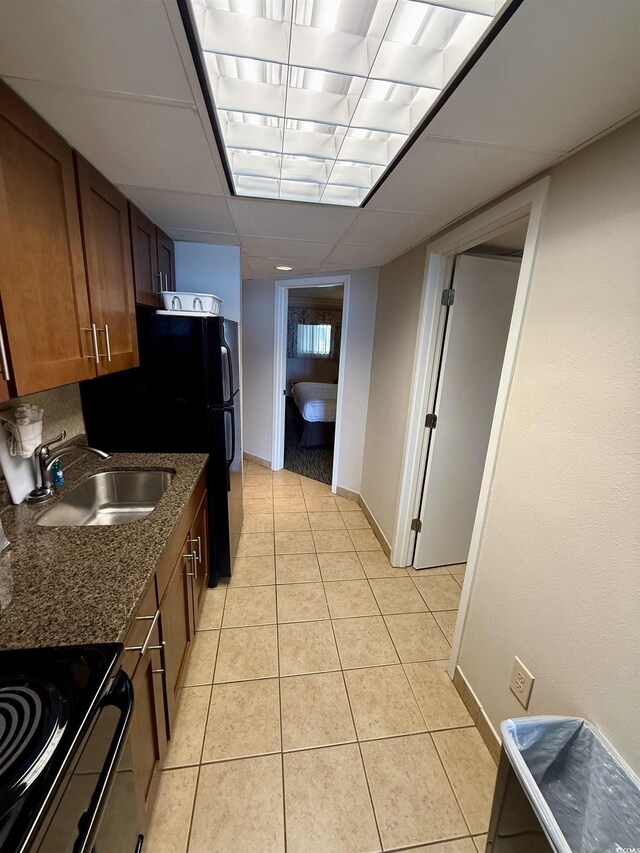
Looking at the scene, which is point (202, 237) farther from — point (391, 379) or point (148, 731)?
point (148, 731)

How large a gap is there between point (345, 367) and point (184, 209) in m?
1.88

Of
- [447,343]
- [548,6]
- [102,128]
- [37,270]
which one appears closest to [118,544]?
[37,270]

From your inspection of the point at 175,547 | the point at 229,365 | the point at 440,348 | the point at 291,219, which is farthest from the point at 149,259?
the point at 440,348

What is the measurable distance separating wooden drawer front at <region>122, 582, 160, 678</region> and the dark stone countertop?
0.25 feet

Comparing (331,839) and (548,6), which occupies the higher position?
(548,6)

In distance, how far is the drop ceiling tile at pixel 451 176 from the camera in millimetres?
1087

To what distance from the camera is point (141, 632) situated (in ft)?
3.26

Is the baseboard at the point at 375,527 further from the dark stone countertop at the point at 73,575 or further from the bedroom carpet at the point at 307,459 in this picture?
the dark stone countertop at the point at 73,575

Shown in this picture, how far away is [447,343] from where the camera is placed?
2068 mm

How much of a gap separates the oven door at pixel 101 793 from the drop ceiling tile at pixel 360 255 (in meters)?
2.33

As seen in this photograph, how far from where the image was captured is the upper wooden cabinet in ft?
5.47

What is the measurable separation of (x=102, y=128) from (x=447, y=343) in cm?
180

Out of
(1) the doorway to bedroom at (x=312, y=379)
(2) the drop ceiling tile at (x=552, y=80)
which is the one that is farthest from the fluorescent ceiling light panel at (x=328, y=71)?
(1) the doorway to bedroom at (x=312, y=379)

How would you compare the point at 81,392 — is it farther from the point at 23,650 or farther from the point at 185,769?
the point at 185,769
